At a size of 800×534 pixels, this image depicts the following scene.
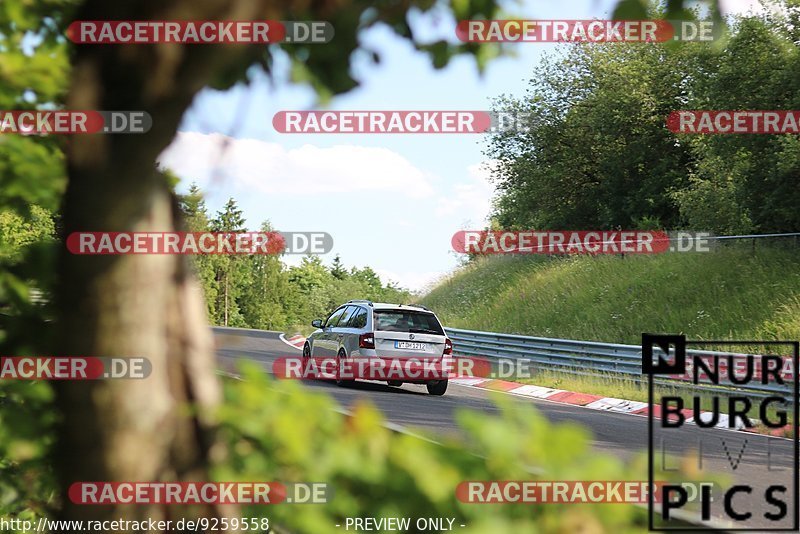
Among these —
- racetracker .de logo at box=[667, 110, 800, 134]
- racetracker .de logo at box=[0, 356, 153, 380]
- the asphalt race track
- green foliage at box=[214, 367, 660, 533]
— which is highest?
racetracker .de logo at box=[667, 110, 800, 134]

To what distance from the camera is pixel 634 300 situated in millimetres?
28016

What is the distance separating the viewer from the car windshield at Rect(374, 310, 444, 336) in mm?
16672

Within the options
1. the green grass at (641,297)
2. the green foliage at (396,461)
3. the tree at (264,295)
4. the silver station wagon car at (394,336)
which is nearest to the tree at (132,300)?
the green foliage at (396,461)

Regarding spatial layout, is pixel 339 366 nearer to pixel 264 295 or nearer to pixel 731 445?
pixel 731 445

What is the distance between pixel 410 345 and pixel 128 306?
14428 millimetres

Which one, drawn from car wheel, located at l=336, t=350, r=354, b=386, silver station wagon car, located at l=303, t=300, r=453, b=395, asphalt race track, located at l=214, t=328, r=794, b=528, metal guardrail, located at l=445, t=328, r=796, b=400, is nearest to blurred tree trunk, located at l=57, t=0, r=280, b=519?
asphalt race track, located at l=214, t=328, r=794, b=528

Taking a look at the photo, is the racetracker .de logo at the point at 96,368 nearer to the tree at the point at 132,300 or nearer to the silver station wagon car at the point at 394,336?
the tree at the point at 132,300

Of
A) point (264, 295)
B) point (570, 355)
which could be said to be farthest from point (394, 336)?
point (264, 295)

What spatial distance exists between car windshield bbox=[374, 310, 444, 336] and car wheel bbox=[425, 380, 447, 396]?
914 millimetres

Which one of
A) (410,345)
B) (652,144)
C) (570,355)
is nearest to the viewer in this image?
(410,345)

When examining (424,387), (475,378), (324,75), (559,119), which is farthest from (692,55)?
(324,75)

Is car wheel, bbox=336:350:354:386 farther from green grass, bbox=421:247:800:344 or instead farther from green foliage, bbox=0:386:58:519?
green foliage, bbox=0:386:58:519

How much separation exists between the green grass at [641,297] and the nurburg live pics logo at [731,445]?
6217mm

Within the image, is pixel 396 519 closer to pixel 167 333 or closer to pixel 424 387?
pixel 167 333
